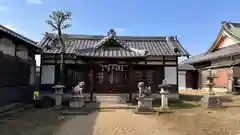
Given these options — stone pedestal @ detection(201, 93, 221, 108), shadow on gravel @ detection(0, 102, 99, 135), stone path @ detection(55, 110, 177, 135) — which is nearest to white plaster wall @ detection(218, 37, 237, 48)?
stone pedestal @ detection(201, 93, 221, 108)

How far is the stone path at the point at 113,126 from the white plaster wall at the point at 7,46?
5352 mm

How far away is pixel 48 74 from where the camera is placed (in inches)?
784

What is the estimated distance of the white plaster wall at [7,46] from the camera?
512 inches

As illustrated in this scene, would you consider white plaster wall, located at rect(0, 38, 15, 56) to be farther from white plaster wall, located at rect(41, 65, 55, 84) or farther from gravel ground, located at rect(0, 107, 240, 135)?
white plaster wall, located at rect(41, 65, 55, 84)

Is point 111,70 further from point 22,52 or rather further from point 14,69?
point 14,69

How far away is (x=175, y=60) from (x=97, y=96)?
24.1 feet

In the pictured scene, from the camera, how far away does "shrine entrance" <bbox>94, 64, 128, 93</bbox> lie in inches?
794

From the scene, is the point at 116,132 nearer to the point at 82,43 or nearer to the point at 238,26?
the point at 82,43

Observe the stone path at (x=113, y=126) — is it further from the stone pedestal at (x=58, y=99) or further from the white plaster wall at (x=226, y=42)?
the white plaster wall at (x=226, y=42)

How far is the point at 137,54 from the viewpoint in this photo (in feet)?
59.0

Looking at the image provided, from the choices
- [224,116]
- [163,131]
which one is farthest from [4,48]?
[224,116]

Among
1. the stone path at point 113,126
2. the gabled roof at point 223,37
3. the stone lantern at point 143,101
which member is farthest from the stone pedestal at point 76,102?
the gabled roof at point 223,37

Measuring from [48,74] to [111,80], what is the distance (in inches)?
208

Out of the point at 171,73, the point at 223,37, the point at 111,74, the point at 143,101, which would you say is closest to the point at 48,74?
the point at 111,74
